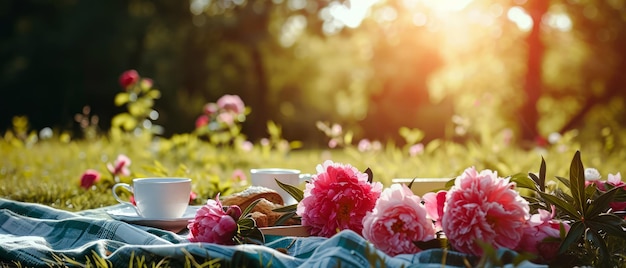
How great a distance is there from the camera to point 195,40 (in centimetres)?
1873

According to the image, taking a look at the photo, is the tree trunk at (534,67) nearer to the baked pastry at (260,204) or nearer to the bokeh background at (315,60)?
the bokeh background at (315,60)

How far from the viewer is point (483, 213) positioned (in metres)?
1.59

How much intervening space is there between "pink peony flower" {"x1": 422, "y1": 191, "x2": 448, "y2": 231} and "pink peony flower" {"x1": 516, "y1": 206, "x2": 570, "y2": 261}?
0.22 m

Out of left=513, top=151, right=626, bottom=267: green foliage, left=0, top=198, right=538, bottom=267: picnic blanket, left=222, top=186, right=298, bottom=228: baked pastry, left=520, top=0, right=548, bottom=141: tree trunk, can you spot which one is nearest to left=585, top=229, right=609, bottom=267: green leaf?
left=513, top=151, right=626, bottom=267: green foliage

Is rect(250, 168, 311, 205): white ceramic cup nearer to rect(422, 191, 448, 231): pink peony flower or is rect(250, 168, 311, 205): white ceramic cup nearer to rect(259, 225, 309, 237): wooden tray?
rect(259, 225, 309, 237): wooden tray

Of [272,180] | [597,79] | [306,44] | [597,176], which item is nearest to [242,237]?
[272,180]

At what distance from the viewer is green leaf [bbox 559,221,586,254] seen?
1657mm

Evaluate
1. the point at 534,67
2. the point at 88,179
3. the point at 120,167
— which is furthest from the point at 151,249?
Answer: the point at 534,67

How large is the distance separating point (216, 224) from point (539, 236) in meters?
0.85

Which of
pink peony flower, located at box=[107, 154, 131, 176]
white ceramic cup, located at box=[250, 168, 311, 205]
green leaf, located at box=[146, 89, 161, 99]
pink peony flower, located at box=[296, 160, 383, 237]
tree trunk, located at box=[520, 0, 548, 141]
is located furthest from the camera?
tree trunk, located at box=[520, 0, 548, 141]

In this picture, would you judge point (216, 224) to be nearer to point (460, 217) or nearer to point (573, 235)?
point (460, 217)

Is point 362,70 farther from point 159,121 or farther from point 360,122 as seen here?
point 159,121

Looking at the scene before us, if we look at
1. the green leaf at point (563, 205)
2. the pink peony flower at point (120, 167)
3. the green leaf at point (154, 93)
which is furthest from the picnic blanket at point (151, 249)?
the green leaf at point (154, 93)

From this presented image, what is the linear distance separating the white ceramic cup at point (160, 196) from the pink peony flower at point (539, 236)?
1.15 metres
